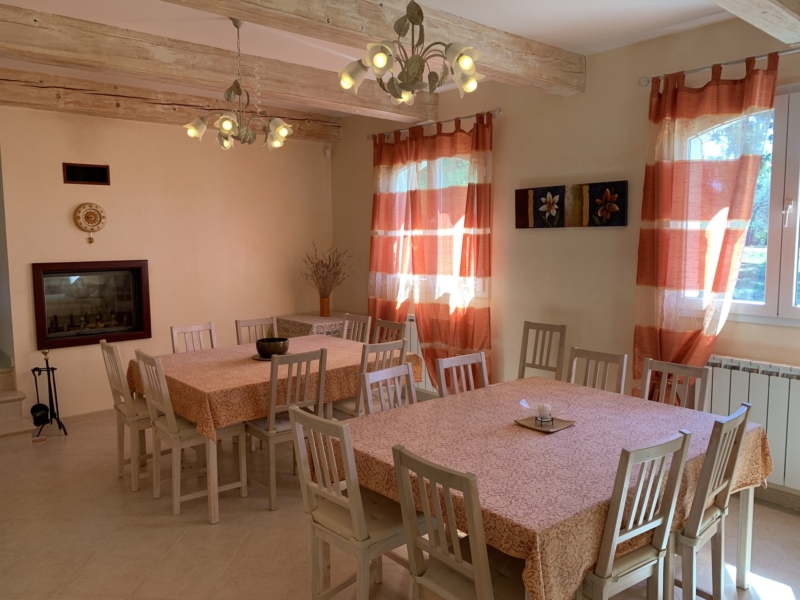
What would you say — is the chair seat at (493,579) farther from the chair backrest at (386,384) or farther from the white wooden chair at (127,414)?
the white wooden chair at (127,414)

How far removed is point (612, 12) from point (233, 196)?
3.89 m

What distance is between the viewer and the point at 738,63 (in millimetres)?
3354

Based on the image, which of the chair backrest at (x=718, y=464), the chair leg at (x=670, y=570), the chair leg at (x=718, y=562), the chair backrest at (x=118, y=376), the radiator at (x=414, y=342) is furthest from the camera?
the radiator at (x=414, y=342)

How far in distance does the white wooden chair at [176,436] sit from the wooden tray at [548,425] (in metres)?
1.75

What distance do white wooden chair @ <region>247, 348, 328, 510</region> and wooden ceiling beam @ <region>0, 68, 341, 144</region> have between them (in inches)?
115

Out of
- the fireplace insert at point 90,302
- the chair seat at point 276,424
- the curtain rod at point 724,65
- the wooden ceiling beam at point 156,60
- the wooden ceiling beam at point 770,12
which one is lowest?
the chair seat at point 276,424

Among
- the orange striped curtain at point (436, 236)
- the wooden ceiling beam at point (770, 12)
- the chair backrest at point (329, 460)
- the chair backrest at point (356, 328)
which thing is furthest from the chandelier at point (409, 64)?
the chair backrest at point (356, 328)

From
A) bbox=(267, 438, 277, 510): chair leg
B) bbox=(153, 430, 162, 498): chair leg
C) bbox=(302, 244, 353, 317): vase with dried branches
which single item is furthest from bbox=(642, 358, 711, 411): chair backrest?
bbox=(302, 244, 353, 317): vase with dried branches

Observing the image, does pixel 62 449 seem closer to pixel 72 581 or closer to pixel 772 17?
pixel 72 581

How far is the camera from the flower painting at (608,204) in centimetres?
394

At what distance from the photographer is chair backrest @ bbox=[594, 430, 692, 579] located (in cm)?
179

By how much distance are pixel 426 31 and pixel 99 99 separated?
318 centimetres

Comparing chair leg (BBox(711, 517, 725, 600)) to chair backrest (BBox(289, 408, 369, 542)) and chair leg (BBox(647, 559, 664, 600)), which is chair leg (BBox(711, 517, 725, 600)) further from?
chair backrest (BBox(289, 408, 369, 542))

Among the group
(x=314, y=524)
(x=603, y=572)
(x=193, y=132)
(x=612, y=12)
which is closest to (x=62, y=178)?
(x=193, y=132)
